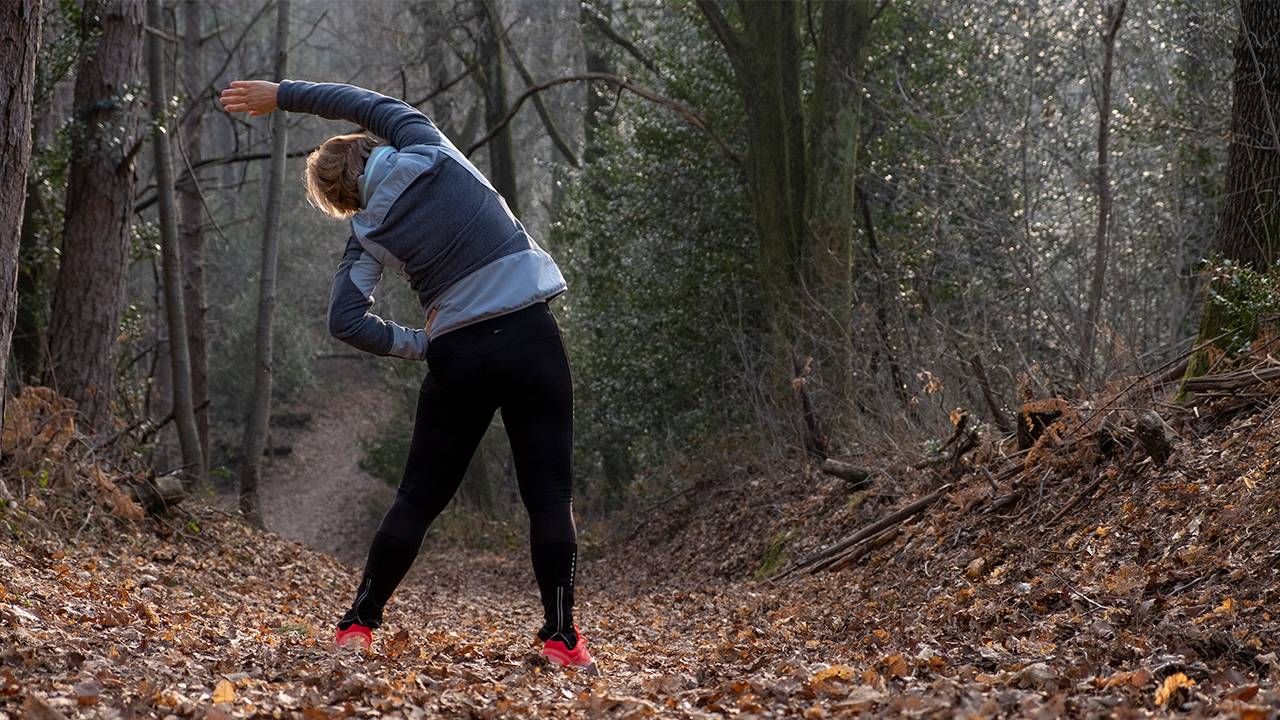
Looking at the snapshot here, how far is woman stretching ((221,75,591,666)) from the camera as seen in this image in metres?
4.82

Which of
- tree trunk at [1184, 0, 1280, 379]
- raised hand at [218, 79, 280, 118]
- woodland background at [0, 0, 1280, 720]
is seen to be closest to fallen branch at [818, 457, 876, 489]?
woodland background at [0, 0, 1280, 720]

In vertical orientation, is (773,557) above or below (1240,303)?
below

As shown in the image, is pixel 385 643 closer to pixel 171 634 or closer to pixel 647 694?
Result: pixel 171 634

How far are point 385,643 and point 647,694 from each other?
4.68ft

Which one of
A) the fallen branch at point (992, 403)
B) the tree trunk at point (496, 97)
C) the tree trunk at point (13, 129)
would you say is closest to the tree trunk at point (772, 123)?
the tree trunk at point (496, 97)

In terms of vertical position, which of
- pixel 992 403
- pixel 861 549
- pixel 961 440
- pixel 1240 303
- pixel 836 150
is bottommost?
pixel 861 549

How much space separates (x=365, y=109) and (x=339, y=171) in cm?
35

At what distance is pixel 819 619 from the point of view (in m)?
7.01

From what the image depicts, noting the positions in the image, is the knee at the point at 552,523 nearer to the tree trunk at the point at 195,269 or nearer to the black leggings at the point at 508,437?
the black leggings at the point at 508,437

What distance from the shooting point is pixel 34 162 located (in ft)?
39.7

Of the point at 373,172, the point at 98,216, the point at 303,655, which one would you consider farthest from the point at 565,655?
the point at 98,216

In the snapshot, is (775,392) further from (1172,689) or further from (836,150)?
(1172,689)

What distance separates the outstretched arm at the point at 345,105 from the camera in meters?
4.98

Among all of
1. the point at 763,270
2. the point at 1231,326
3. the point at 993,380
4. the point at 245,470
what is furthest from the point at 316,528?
the point at 1231,326
